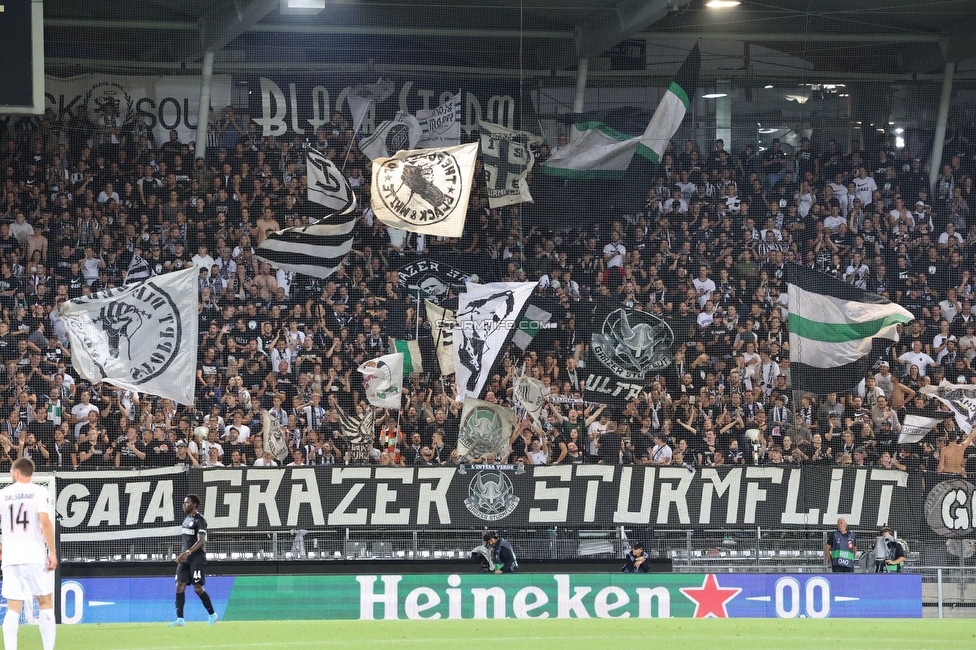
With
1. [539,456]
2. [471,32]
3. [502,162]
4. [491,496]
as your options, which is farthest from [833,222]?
[491,496]

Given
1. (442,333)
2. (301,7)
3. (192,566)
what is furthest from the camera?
(301,7)

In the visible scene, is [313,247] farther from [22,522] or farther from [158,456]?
[22,522]

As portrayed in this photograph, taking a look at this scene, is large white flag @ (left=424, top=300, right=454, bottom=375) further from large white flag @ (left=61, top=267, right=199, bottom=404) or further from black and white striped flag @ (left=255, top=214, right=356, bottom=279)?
large white flag @ (left=61, top=267, right=199, bottom=404)

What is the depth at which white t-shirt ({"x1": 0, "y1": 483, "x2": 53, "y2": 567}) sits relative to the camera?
861 centimetres

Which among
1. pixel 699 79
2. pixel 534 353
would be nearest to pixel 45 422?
pixel 534 353

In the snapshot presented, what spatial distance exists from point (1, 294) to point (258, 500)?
4.78 metres

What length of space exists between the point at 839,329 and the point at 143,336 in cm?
931

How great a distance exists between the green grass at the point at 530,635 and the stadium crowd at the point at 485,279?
174 inches

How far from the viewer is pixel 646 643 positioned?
11.2 meters

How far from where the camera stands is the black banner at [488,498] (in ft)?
51.5

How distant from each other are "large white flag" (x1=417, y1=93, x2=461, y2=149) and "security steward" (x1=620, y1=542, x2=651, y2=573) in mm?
6572

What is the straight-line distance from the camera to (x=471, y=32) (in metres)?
19.0

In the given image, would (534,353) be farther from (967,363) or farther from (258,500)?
(967,363)

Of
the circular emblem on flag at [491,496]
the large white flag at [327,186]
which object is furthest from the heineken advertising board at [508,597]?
the large white flag at [327,186]
